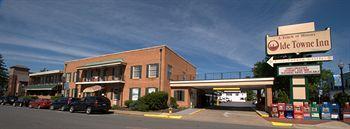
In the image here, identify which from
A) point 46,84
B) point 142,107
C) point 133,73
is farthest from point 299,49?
point 46,84

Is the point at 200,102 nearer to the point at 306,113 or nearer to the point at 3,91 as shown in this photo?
the point at 306,113

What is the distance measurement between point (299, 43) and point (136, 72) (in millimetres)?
19174

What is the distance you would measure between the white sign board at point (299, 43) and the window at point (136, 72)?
15.8m

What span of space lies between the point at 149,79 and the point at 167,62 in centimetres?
303

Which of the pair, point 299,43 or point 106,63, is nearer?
point 299,43

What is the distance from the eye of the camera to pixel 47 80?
5181 centimetres

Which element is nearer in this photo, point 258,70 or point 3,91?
point 258,70

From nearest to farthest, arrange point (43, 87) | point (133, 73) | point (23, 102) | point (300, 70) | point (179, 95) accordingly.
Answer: point (300, 70) → point (179, 95) → point (133, 73) → point (23, 102) → point (43, 87)

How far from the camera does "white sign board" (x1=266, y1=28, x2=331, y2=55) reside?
2250 centimetres

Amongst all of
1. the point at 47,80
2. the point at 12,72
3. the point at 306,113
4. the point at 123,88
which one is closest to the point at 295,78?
the point at 306,113

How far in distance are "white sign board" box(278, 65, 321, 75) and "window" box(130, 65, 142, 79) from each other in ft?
55.2

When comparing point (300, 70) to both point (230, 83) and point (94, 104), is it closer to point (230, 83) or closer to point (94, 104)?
point (230, 83)

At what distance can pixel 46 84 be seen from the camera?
5012 cm

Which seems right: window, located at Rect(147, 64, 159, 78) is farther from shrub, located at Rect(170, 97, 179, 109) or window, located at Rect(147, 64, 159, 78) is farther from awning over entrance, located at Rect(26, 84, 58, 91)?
awning over entrance, located at Rect(26, 84, 58, 91)
